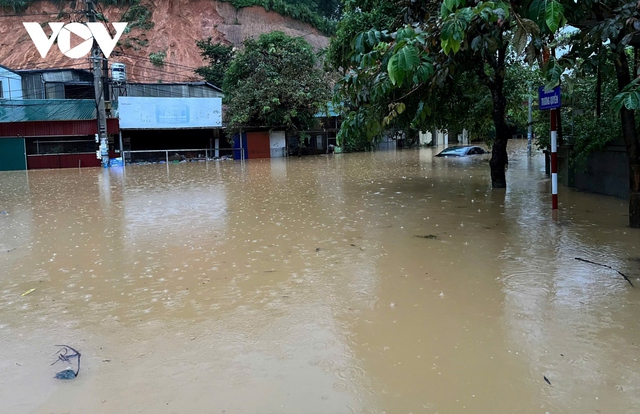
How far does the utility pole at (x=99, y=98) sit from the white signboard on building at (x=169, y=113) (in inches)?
128

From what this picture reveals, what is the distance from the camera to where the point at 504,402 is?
3086mm

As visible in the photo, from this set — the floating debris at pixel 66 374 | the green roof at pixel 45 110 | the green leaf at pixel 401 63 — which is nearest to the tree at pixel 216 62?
the green roof at pixel 45 110

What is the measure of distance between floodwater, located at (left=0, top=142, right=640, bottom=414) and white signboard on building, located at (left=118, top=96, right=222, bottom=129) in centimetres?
2355

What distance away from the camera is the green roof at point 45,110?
29.1 meters

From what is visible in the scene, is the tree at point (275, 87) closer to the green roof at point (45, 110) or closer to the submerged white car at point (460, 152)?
the submerged white car at point (460, 152)

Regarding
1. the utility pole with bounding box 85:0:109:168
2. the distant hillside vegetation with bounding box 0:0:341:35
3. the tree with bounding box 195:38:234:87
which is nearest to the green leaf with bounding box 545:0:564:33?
the utility pole with bounding box 85:0:109:168

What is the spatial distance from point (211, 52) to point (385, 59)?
4027 cm

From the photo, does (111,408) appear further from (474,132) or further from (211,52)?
(211,52)

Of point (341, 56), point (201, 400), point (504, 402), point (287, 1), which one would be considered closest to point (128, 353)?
point (201, 400)

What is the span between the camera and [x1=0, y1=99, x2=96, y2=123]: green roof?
2914cm

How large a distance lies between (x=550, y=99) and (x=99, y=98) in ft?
83.3

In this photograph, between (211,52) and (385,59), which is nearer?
(385,59)

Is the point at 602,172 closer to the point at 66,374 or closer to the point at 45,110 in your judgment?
the point at 66,374

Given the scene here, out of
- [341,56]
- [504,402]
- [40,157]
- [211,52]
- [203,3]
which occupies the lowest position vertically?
[504,402]
